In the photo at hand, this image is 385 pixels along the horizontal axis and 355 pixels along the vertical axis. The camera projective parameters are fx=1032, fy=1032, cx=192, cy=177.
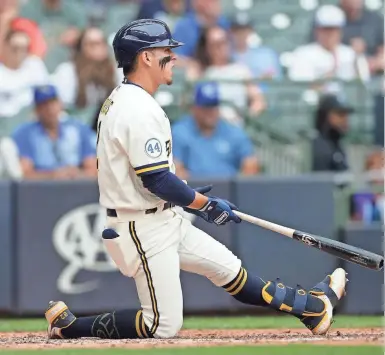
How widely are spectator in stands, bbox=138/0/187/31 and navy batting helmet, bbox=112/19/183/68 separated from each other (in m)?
5.78

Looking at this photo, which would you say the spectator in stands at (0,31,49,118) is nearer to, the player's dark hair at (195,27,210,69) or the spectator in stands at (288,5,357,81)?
the player's dark hair at (195,27,210,69)

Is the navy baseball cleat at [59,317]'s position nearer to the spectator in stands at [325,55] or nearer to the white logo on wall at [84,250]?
the white logo on wall at [84,250]

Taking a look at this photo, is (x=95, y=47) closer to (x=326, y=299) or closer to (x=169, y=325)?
(x=326, y=299)

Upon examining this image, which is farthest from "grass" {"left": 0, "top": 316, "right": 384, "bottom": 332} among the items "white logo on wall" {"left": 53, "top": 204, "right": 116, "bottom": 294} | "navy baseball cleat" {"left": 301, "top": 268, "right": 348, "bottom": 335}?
"navy baseball cleat" {"left": 301, "top": 268, "right": 348, "bottom": 335}

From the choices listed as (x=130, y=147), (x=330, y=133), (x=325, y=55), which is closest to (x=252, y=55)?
(x=325, y=55)

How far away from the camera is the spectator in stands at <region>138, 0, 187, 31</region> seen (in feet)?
37.3

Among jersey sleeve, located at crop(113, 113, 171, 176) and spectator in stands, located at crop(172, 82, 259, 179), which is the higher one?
jersey sleeve, located at crop(113, 113, 171, 176)

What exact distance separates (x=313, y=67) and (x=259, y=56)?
60cm

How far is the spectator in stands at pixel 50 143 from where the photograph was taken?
924 centimetres

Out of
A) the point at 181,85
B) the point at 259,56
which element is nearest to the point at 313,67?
the point at 259,56

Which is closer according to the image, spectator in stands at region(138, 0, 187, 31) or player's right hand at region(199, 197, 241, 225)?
player's right hand at region(199, 197, 241, 225)

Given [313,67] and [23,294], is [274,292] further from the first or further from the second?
[313,67]

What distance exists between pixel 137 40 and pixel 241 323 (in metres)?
3.17

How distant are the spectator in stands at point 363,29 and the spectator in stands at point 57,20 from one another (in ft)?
8.77
